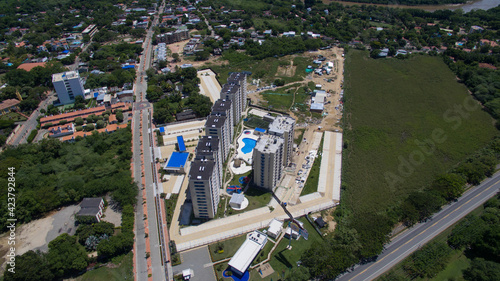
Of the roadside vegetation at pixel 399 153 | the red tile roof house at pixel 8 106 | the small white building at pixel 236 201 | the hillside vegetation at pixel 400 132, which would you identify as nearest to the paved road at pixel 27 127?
the red tile roof house at pixel 8 106

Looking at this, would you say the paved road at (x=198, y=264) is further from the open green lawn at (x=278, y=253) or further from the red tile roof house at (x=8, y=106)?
the red tile roof house at (x=8, y=106)

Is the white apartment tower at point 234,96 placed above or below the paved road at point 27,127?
above

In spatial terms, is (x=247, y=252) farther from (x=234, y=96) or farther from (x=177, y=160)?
(x=234, y=96)

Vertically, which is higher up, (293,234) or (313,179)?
(313,179)

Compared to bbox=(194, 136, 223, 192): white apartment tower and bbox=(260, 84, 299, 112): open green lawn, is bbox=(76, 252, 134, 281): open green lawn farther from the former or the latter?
bbox=(260, 84, 299, 112): open green lawn

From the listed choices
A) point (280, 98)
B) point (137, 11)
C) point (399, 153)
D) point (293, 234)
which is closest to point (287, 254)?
point (293, 234)

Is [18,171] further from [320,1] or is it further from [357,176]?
[320,1]

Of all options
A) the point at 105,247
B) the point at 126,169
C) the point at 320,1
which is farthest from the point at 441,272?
the point at 320,1
